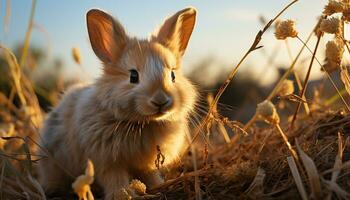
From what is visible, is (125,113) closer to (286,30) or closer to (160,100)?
(160,100)

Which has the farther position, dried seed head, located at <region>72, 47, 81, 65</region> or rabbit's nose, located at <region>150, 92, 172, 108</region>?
dried seed head, located at <region>72, 47, 81, 65</region>

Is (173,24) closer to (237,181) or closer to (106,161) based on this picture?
(106,161)

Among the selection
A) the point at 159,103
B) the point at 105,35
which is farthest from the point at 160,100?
the point at 105,35

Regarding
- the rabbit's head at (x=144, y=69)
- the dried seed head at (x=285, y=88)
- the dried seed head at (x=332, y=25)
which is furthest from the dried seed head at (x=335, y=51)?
the rabbit's head at (x=144, y=69)

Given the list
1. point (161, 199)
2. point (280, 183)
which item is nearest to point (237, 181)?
point (280, 183)

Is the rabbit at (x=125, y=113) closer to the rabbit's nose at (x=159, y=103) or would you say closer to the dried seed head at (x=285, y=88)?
the rabbit's nose at (x=159, y=103)

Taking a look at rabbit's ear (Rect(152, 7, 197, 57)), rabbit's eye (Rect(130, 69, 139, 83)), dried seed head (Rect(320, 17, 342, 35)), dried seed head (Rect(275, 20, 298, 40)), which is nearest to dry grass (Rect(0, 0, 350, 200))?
dried seed head (Rect(275, 20, 298, 40))

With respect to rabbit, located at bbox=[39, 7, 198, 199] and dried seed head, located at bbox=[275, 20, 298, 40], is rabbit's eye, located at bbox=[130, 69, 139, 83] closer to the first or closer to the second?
rabbit, located at bbox=[39, 7, 198, 199]
